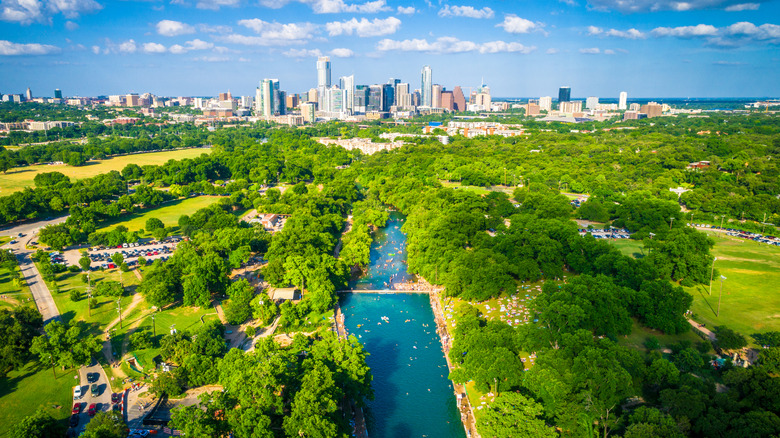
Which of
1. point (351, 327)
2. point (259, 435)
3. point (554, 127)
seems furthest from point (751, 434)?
point (554, 127)

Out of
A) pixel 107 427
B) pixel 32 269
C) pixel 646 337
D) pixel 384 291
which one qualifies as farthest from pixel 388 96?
pixel 107 427

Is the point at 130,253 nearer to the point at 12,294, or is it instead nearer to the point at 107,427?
the point at 12,294

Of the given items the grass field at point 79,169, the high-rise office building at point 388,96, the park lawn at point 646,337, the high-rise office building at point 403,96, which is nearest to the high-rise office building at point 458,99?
the high-rise office building at point 403,96

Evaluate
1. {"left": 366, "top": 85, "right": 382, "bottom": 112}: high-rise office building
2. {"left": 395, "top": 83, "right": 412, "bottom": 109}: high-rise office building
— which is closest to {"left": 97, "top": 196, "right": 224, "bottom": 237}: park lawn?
{"left": 366, "top": 85, "right": 382, "bottom": 112}: high-rise office building

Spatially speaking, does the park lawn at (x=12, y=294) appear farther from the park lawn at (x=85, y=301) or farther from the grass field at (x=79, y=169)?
the grass field at (x=79, y=169)

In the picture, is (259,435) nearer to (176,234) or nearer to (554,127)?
(176,234)

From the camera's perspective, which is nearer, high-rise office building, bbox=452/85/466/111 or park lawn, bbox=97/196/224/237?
park lawn, bbox=97/196/224/237

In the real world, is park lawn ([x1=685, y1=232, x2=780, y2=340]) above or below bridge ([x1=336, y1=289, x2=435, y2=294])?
above

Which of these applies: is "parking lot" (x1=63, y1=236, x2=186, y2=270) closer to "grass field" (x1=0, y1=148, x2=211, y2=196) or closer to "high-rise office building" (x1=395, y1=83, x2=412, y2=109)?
"grass field" (x1=0, y1=148, x2=211, y2=196)
